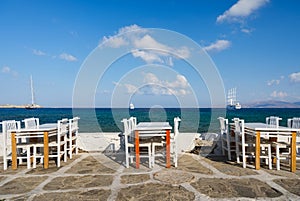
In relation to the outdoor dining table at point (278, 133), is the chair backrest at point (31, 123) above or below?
above

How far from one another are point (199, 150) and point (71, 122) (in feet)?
11.5

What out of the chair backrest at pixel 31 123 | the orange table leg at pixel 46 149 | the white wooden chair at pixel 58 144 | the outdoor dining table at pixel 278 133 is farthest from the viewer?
the chair backrest at pixel 31 123

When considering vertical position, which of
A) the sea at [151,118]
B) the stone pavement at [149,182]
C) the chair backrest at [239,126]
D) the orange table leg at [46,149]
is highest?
the chair backrest at [239,126]

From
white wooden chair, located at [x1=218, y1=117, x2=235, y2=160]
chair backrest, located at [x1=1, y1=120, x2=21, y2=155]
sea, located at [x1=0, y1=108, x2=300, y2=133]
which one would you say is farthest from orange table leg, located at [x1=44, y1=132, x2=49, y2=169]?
sea, located at [x1=0, y1=108, x2=300, y2=133]

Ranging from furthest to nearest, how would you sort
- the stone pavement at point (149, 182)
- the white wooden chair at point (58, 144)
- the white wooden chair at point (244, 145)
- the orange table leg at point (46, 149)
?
the white wooden chair at point (58, 144), the orange table leg at point (46, 149), the white wooden chair at point (244, 145), the stone pavement at point (149, 182)

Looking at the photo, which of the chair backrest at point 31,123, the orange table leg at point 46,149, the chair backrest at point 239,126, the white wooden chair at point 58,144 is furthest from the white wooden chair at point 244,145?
the chair backrest at point 31,123

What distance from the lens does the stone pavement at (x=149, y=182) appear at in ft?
9.36

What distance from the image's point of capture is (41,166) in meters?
4.55

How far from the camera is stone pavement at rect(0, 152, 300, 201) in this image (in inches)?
112

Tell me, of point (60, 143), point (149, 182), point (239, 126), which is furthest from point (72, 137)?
point (239, 126)

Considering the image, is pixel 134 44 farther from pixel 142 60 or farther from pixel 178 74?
pixel 178 74

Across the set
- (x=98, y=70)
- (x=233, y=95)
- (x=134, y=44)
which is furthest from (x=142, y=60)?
(x=233, y=95)

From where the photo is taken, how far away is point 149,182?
11.1ft

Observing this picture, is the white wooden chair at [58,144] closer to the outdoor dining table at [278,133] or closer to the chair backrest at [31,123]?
the chair backrest at [31,123]
